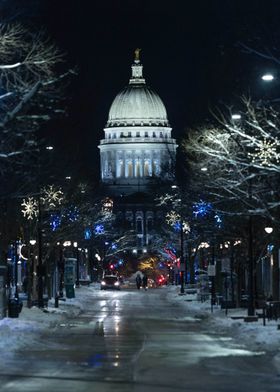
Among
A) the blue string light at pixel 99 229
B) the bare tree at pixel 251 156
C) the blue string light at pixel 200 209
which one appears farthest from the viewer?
the blue string light at pixel 99 229

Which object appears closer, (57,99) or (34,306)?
(57,99)

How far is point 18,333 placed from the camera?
3403 centimetres

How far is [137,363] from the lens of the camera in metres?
26.2

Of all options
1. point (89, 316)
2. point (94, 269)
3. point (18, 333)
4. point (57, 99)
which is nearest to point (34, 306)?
point (89, 316)

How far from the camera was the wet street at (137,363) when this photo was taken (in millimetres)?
21672

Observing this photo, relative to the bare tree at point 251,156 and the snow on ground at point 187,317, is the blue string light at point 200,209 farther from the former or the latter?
the bare tree at point 251,156

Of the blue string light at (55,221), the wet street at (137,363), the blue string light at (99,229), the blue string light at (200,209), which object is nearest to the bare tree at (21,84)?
the wet street at (137,363)

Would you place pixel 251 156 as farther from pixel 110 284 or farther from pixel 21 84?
pixel 110 284

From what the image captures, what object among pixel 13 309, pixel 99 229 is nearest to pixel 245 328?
pixel 13 309

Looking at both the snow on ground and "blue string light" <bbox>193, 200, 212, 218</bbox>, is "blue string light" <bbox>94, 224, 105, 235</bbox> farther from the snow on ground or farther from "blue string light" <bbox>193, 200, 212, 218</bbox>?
the snow on ground

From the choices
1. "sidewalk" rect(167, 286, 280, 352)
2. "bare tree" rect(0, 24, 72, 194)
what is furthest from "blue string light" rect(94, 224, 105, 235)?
"bare tree" rect(0, 24, 72, 194)

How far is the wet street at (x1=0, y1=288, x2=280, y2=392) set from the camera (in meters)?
21.7

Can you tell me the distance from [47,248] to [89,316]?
13.4m

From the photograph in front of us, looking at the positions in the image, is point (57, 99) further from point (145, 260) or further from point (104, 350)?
point (145, 260)
